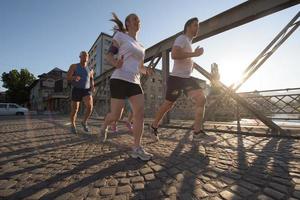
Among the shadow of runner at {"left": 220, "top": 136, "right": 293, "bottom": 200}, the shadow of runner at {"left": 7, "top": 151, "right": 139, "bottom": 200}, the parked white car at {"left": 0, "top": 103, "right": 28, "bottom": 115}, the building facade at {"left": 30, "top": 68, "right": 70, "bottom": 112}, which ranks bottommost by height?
the shadow of runner at {"left": 7, "top": 151, "right": 139, "bottom": 200}

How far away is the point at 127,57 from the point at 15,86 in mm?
62375

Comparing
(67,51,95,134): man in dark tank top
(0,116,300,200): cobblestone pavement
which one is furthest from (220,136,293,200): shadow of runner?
(67,51,95,134): man in dark tank top

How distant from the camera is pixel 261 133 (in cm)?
426

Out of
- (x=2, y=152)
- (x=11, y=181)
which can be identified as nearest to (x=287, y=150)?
→ (x=11, y=181)

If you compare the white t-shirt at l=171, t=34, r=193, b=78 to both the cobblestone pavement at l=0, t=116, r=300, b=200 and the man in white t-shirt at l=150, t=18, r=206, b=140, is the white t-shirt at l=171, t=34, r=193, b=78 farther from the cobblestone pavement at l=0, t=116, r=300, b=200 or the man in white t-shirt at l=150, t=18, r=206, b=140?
the cobblestone pavement at l=0, t=116, r=300, b=200

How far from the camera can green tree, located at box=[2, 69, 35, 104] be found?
176 feet

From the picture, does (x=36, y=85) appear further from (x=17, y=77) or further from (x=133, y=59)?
(x=133, y=59)

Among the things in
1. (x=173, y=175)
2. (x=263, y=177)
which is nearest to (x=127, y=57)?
(x=173, y=175)

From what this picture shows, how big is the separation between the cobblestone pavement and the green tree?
199 feet

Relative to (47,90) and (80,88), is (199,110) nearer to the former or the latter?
(80,88)

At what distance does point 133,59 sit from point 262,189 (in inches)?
78.8

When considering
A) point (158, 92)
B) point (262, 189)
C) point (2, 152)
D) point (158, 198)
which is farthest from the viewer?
point (158, 92)

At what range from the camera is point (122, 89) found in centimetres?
266

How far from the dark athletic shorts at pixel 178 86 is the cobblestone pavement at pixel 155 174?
1.05m
